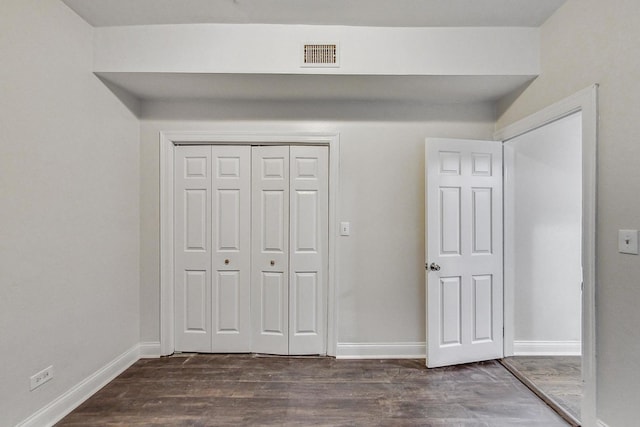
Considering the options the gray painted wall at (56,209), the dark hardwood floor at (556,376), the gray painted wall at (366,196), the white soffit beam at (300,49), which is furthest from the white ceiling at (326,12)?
the dark hardwood floor at (556,376)

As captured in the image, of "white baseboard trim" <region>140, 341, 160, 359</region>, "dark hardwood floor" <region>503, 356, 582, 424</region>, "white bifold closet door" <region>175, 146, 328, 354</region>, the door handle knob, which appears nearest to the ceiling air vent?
"white bifold closet door" <region>175, 146, 328, 354</region>

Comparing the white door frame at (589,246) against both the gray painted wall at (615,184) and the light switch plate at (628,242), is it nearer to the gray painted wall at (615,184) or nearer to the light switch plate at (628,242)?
the gray painted wall at (615,184)

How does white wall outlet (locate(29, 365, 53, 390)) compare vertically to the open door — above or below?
below

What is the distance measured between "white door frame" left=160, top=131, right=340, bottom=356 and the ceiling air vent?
2.00 feet

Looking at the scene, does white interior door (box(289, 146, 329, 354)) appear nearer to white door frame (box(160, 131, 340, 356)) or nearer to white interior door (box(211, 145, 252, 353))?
white door frame (box(160, 131, 340, 356))

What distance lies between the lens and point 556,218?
2607mm

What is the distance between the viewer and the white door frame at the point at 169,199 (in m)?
2.55

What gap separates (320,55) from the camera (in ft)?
6.82

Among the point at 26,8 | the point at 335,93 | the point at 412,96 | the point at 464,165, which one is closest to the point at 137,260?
the point at 26,8

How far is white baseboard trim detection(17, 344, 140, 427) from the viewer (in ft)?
5.51

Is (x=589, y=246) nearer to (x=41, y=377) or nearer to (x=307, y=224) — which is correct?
(x=307, y=224)

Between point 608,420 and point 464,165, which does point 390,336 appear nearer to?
point 608,420

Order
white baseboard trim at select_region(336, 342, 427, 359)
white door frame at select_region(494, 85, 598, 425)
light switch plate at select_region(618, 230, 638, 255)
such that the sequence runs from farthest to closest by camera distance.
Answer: white baseboard trim at select_region(336, 342, 427, 359), white door frame at select_region(494, 85, 598, 425), light switch plate at select_region(618, 230, 638, 255)

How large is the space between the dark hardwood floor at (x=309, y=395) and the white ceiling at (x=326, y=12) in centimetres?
265
